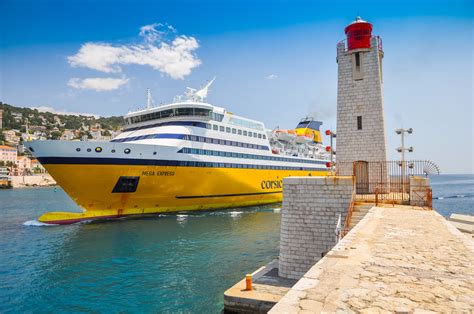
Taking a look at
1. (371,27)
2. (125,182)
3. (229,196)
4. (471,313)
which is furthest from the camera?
(229,196)

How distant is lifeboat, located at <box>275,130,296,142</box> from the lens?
4519 centimetres

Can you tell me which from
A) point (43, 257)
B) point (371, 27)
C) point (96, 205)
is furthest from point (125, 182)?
point (371, 27)

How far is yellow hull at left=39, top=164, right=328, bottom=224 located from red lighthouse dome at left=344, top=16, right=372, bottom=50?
57.1 feet

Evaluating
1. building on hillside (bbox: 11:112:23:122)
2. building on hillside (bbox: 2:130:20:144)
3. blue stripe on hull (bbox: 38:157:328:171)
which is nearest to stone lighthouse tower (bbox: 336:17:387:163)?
blue stripe on hull (bbox: 38:157:328:171)

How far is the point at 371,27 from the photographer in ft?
52.5

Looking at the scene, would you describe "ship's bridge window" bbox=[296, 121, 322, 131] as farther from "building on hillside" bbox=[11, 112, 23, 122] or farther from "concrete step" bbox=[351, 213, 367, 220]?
"building on hillside" bbox=[11, 112, 23, 122]

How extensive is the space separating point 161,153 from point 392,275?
77.0 feet

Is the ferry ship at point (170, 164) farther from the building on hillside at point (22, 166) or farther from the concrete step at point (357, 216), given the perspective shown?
the building on hillside at point (22, 166)

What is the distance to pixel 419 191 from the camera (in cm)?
1181

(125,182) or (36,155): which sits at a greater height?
(36,155)

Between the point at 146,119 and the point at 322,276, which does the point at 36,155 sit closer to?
the point at 146,119

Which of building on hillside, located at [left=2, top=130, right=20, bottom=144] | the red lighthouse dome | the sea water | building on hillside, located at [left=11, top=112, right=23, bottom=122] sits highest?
building on hillside, located at [left=11, top=112, right=23, bottom=122]

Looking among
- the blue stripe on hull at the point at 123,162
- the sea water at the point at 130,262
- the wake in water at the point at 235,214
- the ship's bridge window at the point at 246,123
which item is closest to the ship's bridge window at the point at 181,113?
the ship's bridge window at the point at 246,123

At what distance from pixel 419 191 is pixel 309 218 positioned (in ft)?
14.8
